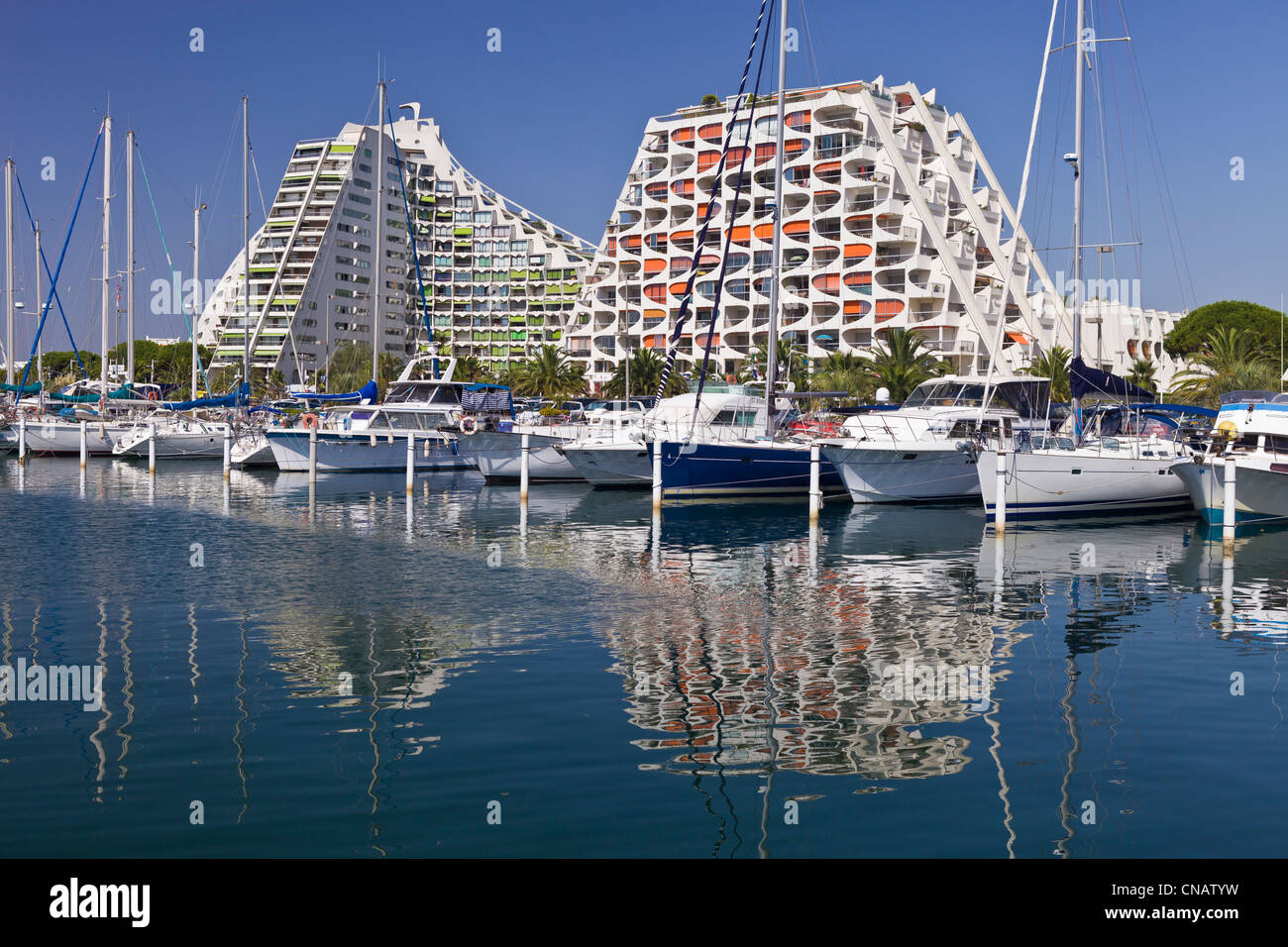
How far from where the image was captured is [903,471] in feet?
112

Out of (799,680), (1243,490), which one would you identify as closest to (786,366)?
(1243,490)

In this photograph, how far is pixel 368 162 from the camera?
172625 millimetres

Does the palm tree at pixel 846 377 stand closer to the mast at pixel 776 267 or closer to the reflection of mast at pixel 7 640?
the mast at pixel 776 267

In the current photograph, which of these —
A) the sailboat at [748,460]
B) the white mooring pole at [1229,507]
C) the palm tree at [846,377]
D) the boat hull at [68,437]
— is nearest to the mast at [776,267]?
the sailboat at [748,460]

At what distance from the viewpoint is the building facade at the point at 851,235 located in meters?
103

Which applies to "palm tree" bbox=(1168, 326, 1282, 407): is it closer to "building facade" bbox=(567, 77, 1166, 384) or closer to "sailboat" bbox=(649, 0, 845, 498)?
"building facade" bbox=(567, 77, 1166, 384)

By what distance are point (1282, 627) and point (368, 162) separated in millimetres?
170117

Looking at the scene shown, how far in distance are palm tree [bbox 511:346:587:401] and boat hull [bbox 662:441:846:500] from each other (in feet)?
197

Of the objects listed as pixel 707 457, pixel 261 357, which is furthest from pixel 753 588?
pixel 261 357

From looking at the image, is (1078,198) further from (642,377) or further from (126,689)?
(642,377)

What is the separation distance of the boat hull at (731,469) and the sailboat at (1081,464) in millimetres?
6048

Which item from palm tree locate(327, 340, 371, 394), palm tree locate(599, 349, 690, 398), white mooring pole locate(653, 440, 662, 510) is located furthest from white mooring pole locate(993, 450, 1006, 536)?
palm tree locate(327, 340, 371, 394)
